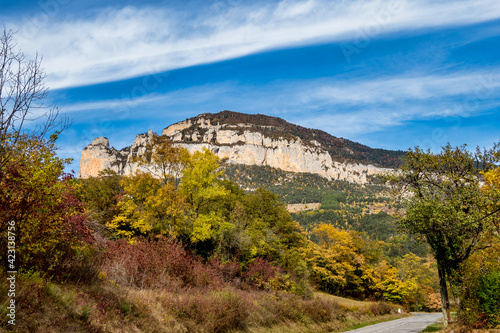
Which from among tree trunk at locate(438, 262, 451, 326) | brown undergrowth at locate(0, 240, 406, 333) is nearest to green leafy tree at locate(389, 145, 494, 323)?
tree trunk at locate(438, 262, 451, 326)

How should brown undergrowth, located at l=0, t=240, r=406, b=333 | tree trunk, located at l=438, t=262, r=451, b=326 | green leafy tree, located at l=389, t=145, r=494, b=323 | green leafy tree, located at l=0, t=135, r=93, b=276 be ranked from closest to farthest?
1. green leafy tree, located at l=0, t=135, r=93, b=276
2. brown undergrowth, located at l=0, t=240, r=406, b=333
3. green leafy tree, located at l=389, t=145, r=494, b=323
4. tree trunk, located at l=438, t=262, r=451, b=326

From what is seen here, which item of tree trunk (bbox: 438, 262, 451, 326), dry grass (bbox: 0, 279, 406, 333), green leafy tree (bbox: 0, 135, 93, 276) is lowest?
tree trunk (bbox: 438, 262, 451, 326)

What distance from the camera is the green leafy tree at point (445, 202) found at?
17.8m

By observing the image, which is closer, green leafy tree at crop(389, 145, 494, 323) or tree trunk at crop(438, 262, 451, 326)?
green leafy tree at crop(389, 145, 494, 323)

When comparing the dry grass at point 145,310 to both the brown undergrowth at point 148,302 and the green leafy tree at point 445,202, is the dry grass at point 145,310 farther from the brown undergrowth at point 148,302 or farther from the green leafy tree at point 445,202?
the green leafy tree at point 445,202

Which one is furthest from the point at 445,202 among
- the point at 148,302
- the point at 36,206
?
the point at 36,206

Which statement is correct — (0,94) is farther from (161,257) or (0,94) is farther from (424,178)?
(424,178)

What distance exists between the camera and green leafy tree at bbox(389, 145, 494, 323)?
17.8 meters

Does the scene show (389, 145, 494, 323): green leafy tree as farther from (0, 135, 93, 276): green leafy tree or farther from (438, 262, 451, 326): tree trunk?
(0, 135, 93, 276): green leafy tree

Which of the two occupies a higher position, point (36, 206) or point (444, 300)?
point (36, 206)

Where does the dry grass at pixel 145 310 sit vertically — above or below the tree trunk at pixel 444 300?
above

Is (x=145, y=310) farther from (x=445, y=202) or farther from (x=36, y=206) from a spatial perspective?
(x=445, y=202)

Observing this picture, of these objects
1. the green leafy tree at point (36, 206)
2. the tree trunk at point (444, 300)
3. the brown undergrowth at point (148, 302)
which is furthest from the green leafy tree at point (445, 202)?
the green leafy tree at point (36, 206)

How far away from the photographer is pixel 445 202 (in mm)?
18562
